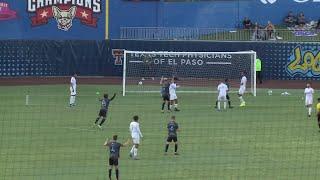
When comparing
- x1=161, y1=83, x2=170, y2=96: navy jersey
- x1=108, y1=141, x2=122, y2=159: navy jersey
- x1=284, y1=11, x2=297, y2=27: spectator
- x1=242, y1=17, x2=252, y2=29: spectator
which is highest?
x1=284, y1=11, x2=297, y2=27: spectator

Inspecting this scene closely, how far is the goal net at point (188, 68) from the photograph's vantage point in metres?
51.6

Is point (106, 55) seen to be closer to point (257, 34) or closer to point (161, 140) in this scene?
point (257, 34)

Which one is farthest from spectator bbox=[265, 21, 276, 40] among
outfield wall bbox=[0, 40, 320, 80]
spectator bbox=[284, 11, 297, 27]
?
spectator bbox=[284, 11, 297, 27]

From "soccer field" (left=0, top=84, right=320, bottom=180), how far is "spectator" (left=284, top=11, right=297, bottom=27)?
14.2 m

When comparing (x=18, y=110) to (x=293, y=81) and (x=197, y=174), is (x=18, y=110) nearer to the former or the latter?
(x=197, y=174)

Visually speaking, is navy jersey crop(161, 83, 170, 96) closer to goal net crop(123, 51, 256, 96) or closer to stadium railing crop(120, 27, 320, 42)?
goal net crop(123, 51, 256, 96)

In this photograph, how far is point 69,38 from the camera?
5622cm

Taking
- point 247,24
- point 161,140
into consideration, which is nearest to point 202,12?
point 247,24

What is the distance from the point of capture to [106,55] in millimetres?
55750

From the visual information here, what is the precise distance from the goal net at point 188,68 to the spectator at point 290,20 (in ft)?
25.2

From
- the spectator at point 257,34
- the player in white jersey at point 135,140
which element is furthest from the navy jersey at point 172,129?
the spectator at point 257,34

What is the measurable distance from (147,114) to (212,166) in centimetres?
1304

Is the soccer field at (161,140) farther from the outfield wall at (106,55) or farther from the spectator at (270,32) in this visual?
the spectator at (270,32)

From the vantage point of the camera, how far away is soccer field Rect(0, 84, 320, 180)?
2420 cm
